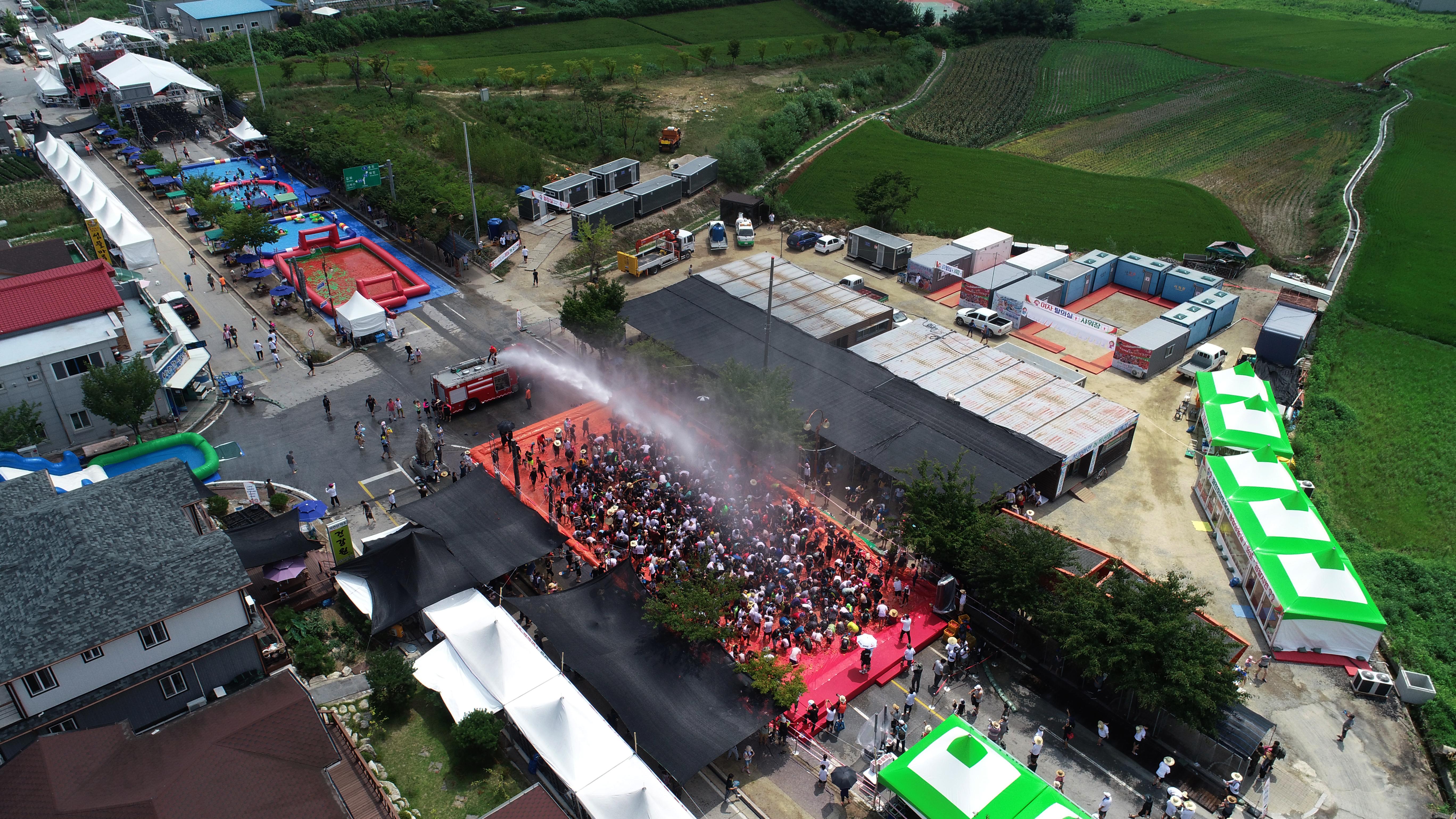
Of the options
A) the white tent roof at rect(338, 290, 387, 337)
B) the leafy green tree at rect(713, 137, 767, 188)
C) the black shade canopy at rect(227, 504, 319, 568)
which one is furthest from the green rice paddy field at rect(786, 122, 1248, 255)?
the black shade canopy at rect(227, 504, 319, 568)

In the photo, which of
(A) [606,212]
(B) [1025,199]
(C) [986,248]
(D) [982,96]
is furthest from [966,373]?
(D) [982,96]

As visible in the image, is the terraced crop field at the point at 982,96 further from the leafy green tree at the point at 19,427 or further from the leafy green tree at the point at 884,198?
the leafy green tree at the point at 19,427

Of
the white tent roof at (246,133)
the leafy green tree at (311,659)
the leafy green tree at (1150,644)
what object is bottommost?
the leafy green tree at (311,659)

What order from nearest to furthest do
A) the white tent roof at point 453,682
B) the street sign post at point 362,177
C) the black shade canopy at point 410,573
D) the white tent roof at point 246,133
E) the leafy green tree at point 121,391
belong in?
the white tent roof at point 453,682 < the black shade canopy at point 410,573 < the leafy green tree at point 121,391 < the street sign post at point 362,177 < the white tent roof at point 246,133

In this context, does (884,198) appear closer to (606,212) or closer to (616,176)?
(606,212)

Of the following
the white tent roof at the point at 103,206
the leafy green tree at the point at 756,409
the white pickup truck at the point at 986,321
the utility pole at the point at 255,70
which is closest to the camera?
the leafy green tree at the point at 756,409

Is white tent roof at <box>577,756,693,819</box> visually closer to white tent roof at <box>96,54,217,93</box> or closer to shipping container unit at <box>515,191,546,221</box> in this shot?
shipping container unit at <box>515,191,546,221</box>

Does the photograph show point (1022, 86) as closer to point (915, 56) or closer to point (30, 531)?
point (915, 56)

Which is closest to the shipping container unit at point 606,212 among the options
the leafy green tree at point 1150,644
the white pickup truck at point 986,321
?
the white pickup truck at point 986,321
